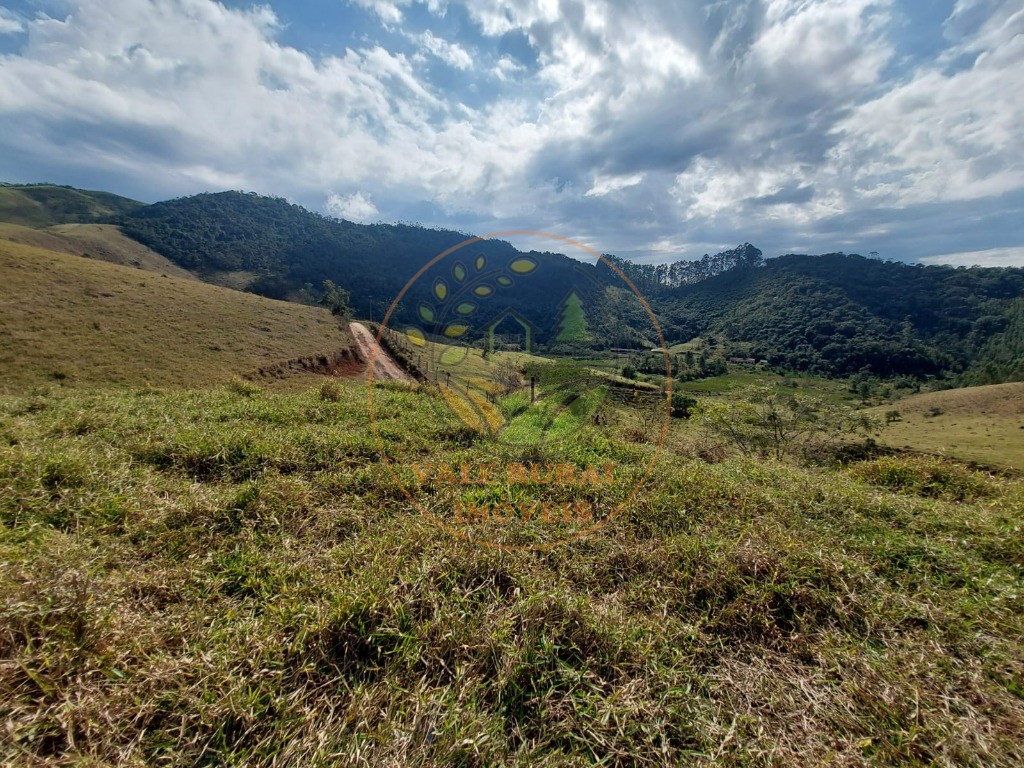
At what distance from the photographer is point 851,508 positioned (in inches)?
171

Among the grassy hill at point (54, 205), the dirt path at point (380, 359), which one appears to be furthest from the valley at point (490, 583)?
the grassy hill at point (54, 205)

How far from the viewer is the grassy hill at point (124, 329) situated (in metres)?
16.8

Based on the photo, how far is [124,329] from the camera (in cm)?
2086

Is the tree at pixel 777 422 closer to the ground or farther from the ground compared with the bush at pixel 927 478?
closer to the ground

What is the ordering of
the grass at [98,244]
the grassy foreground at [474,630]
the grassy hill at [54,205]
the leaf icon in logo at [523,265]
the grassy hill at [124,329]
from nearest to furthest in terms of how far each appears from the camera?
the grassy foreground at [474,630] < the leaf icon in logo at [523,265] < the grassy hill at [124,329] < the grass at [98,244] < the grassy hill at [54,205]

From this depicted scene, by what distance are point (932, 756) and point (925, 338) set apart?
163 m

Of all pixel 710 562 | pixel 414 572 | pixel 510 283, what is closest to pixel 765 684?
pixel 710 562

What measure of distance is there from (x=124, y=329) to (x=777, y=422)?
36.3 metres

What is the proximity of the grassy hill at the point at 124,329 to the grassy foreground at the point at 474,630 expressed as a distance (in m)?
18.2

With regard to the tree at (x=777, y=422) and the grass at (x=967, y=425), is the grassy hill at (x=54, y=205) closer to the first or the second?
the tree at (x=777, y=422)

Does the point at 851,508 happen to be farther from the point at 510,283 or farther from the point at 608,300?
the point at 510,283

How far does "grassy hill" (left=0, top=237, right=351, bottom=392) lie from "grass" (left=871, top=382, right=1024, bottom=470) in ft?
185

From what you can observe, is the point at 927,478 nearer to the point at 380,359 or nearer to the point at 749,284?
the point at 380,359

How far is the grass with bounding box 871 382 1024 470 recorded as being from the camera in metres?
38.9
